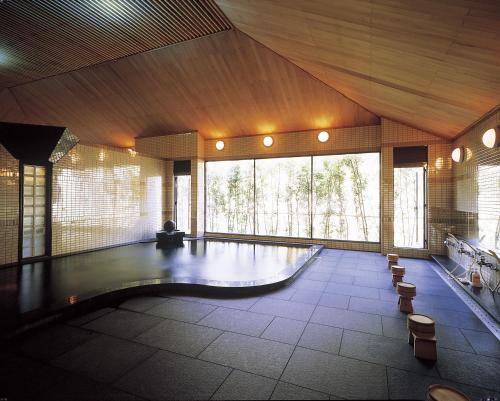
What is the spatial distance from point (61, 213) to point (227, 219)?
161 inches

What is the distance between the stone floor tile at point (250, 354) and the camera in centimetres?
188

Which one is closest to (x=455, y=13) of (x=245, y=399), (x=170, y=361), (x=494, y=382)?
(x=494, y=382)

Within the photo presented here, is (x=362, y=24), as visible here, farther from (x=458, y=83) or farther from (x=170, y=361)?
(x=170, y=361)

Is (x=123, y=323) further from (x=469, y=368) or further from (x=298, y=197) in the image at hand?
(x=298, y=197)

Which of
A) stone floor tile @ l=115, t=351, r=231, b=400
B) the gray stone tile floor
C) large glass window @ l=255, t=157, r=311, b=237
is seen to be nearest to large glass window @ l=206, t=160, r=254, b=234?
large glass window @ l=255, t=157, r=311, b=237

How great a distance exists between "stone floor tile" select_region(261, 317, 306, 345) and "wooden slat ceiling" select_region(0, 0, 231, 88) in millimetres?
4149

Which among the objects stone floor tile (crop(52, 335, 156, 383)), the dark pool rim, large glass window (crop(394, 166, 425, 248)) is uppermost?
large glass window (crop(394, 166, 425, 248))

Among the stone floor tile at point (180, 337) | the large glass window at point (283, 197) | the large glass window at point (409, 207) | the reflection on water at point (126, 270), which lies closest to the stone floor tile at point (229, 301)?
the reflection on water at point (126, 270)

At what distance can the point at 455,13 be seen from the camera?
1854mm

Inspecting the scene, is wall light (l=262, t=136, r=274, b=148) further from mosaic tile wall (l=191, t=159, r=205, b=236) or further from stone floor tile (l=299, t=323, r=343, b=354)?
stone floor tile (l=299, t=323, r=343, b=354)

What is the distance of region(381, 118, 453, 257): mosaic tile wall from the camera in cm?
530

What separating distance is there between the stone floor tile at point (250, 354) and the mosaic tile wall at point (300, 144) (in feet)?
17.0

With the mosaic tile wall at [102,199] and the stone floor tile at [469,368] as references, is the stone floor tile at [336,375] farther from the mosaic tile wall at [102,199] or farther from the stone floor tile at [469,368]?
the mosaic tile wall at [102,199]

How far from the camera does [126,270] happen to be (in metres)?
4.14
